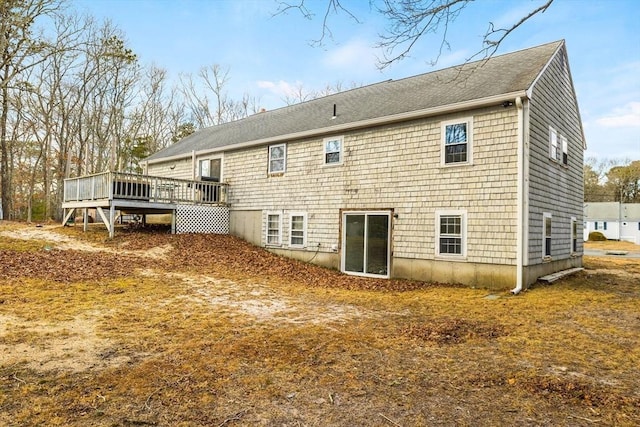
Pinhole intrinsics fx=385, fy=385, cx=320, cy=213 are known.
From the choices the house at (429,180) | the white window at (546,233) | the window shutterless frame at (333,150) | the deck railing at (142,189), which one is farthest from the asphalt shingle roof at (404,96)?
the white window at (546,233)

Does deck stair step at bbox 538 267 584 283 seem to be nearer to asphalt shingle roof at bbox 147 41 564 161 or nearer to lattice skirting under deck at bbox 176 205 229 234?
asphalt shingle roof at bbox 147 41 564 161

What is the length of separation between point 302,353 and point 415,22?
4810 mm

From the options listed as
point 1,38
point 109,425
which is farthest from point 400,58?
point 1,38

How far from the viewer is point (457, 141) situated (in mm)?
10383

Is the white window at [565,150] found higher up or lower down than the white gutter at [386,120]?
lower down

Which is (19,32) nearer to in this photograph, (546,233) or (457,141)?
(457,141)

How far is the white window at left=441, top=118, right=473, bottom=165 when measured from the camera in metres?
10.2

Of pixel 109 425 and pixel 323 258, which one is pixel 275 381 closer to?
pixel 109 425

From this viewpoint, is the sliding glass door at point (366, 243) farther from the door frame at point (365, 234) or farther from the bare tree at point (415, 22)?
the bare tree at point (415, 22)

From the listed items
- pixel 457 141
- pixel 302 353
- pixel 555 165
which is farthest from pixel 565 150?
pixel 302 353

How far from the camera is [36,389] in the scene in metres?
3.30

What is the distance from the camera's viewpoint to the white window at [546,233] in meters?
10.5

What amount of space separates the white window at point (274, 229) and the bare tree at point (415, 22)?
9.31 m

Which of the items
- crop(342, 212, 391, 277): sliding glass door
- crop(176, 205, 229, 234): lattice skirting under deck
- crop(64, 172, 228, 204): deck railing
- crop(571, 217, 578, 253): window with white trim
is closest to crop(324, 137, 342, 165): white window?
crop(342, 212, 391, 277): sliding glass door
